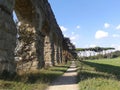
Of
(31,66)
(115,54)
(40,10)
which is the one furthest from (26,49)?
(115,54)

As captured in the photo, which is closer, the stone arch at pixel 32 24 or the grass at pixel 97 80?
the grass at pixel 97 80

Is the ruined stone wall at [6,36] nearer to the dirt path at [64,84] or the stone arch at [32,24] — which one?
the dirt path at [64,84]

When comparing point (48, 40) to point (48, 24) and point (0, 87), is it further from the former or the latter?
point (0, 87)

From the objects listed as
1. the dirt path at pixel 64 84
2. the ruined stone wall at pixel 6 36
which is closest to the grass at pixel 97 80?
the dirt path at pixel 64 84

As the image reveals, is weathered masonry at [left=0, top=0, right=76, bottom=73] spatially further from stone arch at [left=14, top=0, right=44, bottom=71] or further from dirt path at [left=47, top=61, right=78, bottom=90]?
dirt path at [left=47, top=61, right=78, bottom=90]

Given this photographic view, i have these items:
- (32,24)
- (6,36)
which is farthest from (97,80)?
(32,24)

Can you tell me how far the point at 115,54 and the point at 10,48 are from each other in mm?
116755

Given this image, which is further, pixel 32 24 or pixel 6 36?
pixel 32 24

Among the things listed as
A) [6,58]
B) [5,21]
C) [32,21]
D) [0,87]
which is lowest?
[0,87]

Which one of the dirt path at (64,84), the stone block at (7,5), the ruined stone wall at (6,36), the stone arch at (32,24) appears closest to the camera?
the dirt path at (64,84)

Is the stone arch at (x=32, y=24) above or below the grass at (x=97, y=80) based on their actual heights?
above

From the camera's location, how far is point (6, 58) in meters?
11.7

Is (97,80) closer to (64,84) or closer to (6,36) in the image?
(64,84)

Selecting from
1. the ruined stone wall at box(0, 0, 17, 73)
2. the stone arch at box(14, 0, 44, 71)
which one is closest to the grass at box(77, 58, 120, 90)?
the ruined stone wall at box(0, 0, 17, 73)
